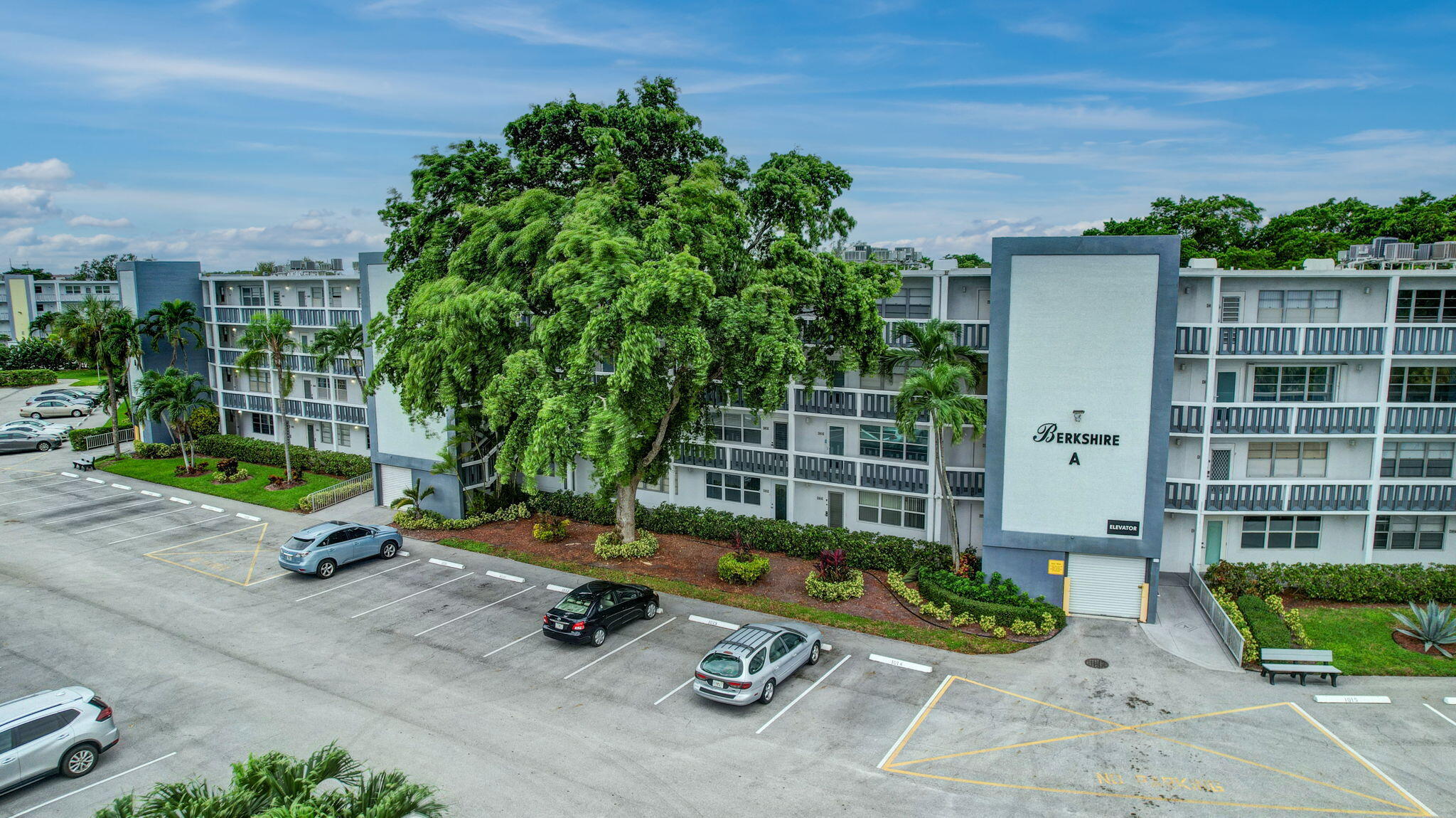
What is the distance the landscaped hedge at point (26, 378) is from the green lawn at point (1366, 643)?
337ft

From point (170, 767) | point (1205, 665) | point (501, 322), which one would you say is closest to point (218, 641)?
point (170, 767)

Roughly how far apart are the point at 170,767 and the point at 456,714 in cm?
589

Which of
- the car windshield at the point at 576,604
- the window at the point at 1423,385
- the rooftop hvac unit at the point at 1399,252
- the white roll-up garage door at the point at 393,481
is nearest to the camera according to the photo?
the car windshield at the point at 576,604

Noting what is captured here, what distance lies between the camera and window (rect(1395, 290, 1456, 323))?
2683cm

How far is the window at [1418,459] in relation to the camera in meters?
27.9

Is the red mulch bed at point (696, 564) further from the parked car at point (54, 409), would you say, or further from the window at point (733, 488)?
the parked car at point (54, 409)

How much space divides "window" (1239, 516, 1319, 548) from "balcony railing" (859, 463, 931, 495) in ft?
37.1

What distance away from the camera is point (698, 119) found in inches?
1277

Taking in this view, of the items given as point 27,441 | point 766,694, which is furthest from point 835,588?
point 27,441

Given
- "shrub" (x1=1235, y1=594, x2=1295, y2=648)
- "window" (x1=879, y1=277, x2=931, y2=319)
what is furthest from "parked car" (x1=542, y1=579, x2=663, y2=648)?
"shrub" (x1=1235, y1=594, x2=1295, y2=648)

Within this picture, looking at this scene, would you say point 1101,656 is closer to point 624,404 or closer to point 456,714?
point 624,404

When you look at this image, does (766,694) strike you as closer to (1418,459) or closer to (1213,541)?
(1213,541)

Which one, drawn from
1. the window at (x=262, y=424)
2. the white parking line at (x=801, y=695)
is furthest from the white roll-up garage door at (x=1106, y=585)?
the window at (x=262, y=424)

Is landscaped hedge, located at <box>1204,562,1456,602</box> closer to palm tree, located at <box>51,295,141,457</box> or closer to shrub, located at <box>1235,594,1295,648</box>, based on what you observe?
shrub, located at <box>1235,594,1295,648</box>
